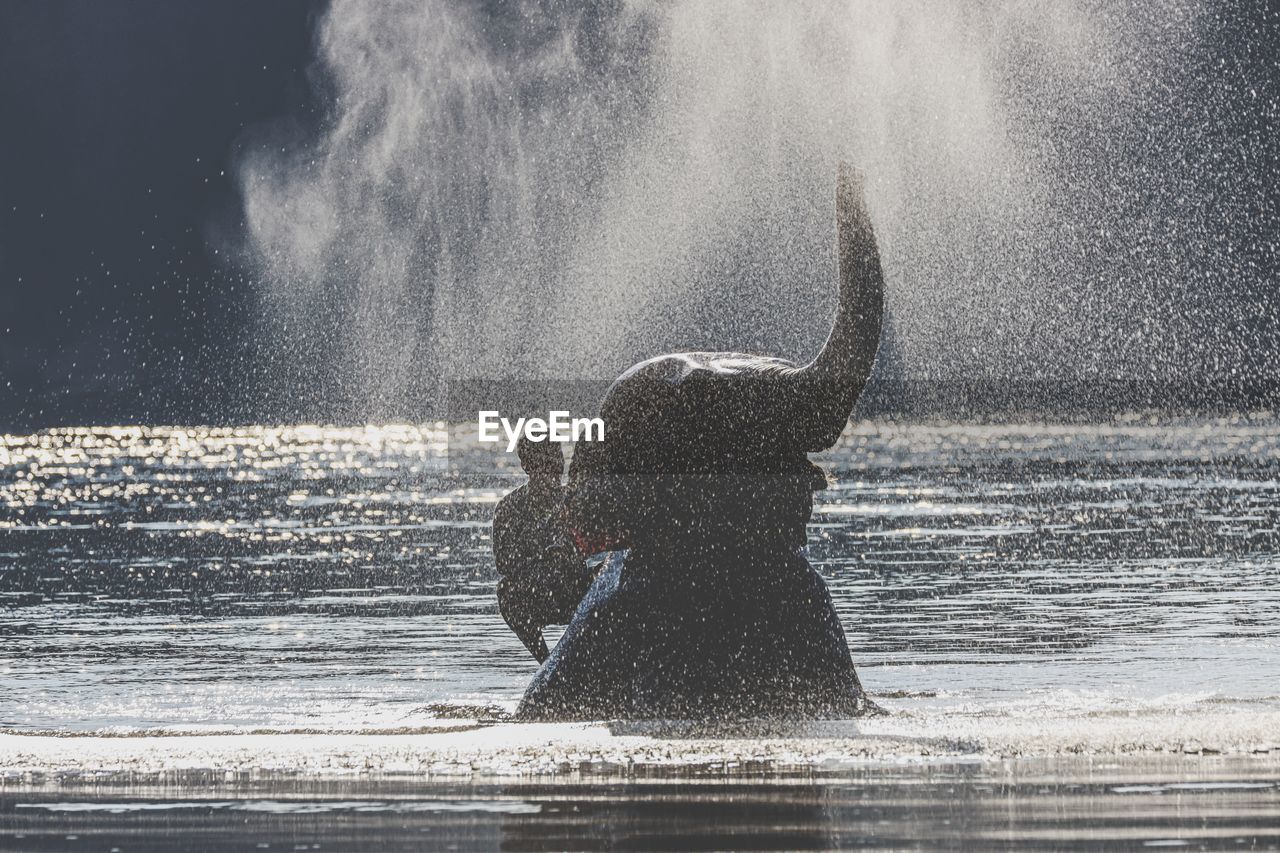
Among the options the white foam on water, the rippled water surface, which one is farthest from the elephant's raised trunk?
the rippled water surface

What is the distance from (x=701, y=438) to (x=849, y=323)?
3.33 ft

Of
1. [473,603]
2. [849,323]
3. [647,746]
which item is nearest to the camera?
[647,746]

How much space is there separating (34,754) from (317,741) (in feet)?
4.23

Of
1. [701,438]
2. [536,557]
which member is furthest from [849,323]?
[536,557]

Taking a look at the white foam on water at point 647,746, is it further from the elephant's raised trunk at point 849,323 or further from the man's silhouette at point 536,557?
the elephant's raised trunk at point 849,323

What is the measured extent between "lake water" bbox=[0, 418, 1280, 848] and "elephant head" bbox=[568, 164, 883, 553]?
1089 mm

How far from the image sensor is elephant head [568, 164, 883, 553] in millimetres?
10031

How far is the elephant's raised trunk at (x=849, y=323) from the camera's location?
31.5 ft

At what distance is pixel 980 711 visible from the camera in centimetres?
1162

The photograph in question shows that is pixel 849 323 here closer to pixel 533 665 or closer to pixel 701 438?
pixel 701 438

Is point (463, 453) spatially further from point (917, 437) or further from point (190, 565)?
point (190, 565)

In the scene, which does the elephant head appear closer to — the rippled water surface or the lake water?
the lake water

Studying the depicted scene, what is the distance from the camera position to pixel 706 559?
1034 centimetres

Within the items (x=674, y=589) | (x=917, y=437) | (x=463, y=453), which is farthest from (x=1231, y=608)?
(x=917, y=437)
